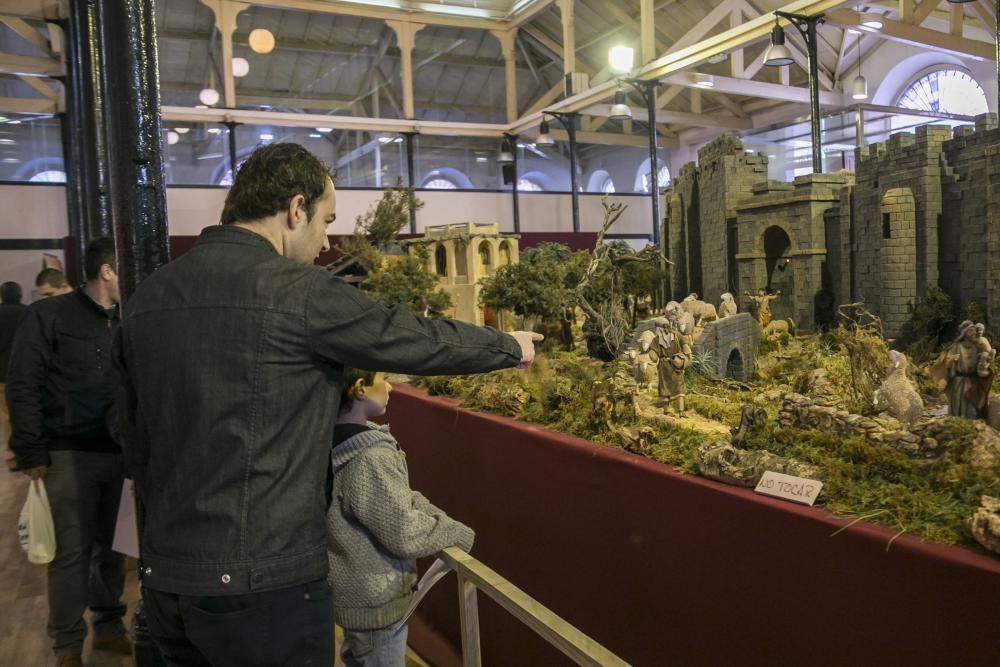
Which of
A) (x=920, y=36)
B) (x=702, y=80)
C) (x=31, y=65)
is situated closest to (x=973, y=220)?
(x=920, y=36)

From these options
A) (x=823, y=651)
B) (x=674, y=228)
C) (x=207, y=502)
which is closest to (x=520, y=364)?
(x=207, y=502)

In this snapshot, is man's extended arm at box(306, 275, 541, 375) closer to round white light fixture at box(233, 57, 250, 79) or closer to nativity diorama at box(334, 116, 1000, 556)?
nativity diorama at box(334, 116, 1000, 556)

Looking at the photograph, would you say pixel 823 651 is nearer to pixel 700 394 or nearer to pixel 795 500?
pixel 795 500

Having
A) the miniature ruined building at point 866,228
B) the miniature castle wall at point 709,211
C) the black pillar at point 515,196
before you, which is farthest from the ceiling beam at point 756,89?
the black pillar at point 515,196

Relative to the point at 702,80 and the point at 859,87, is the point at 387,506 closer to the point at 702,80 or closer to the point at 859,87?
the point at 702,80

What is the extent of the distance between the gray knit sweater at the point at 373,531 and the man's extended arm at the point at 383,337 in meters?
0.64

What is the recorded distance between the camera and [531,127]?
18453 mm

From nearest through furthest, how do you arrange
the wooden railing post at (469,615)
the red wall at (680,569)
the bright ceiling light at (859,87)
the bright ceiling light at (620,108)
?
1. the red wall at (680,569)
2. the wooden railing post at (469,615)
3. the bright ceiling light at (620,108)
4. the bright ceiling light at (859,87)

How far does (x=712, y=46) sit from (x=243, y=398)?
1142cm

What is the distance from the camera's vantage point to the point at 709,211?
9.41 m

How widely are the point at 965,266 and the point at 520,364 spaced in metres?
5.56

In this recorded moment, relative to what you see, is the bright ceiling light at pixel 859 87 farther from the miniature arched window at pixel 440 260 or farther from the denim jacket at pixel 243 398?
the denim jacket at pixel 243 398

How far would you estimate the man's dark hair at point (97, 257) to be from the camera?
4.38 meters

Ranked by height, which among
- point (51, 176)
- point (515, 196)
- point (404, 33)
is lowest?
point (515, 196)
